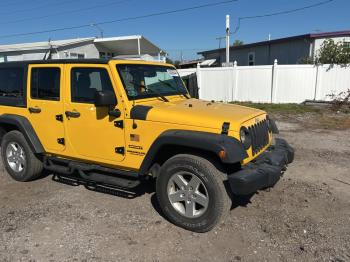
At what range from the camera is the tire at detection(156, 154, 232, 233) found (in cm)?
372

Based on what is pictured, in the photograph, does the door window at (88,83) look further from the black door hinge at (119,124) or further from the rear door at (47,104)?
the black door hinge at (119,124)

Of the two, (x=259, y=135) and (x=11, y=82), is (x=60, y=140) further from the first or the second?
(x=259, y=135)

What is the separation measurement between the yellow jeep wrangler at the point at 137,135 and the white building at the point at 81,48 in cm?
1551

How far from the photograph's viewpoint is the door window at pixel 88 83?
4457mm

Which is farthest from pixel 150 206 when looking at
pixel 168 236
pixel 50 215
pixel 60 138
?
pixel 60 138

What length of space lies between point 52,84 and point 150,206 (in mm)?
2220

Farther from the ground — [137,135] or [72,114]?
[72,114]

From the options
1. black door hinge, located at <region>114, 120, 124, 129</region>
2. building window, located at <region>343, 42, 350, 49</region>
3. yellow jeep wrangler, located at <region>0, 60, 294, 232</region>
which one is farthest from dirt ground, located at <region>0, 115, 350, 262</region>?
building window, located at <region>343, 42, 350, 49</region>

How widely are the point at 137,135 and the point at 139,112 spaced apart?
0.28m

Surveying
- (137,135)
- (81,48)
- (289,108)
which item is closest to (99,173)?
(137,135)

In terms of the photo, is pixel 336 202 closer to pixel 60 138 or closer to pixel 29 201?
pixel 60 138

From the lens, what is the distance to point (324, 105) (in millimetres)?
14625

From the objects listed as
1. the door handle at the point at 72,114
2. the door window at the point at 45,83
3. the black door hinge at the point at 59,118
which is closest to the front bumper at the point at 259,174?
the door handle at the point at 72,114

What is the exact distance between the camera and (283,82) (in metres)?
15.8
